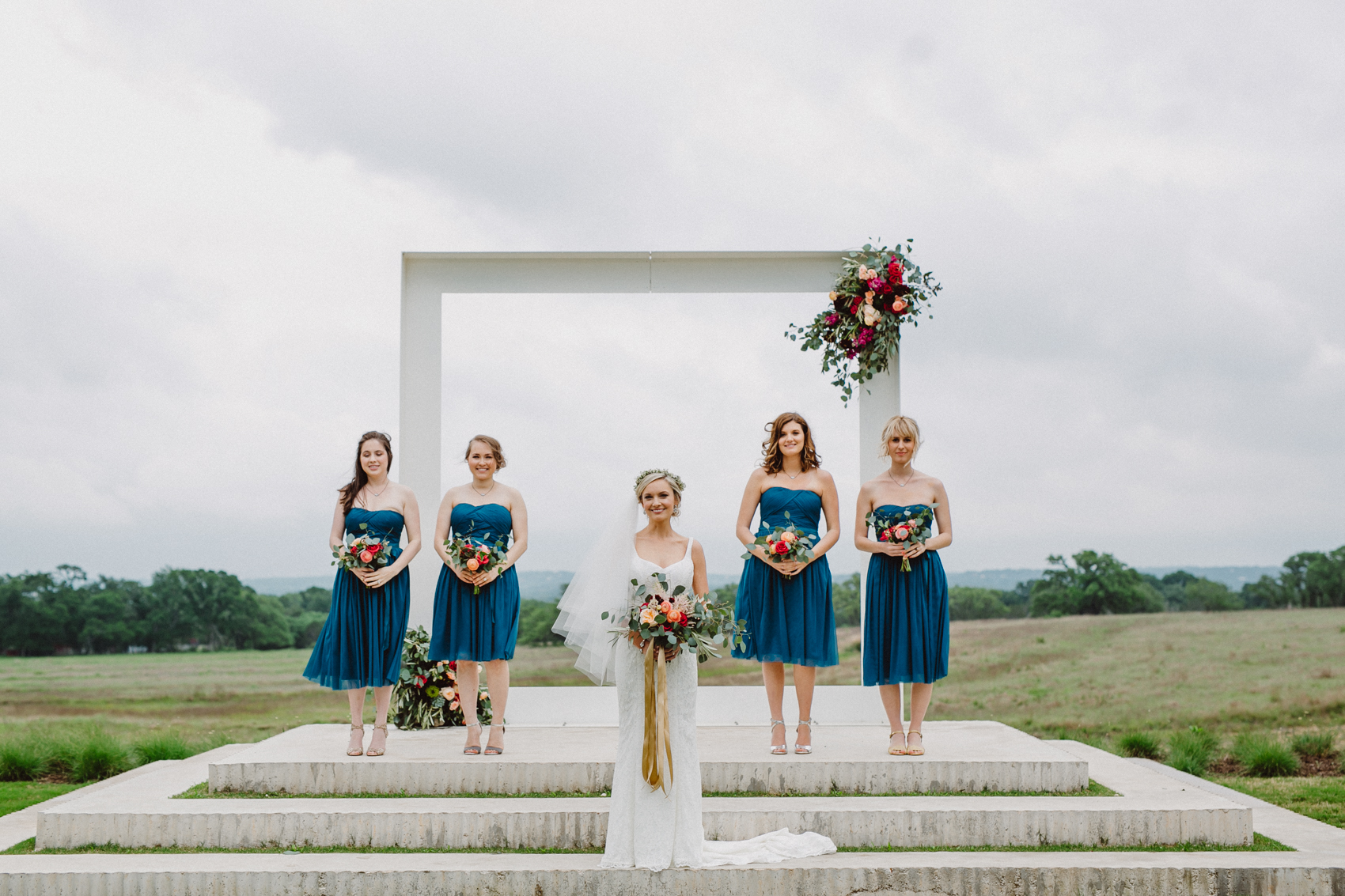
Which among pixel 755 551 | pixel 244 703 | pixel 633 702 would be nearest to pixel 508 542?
pixel 755 551

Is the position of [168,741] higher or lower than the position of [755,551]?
lower

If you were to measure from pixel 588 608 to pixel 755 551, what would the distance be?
1.72 meters

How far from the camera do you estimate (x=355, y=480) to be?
6547mm

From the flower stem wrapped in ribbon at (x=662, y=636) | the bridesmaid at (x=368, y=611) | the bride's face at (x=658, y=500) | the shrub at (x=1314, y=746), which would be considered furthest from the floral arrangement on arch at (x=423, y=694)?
the shrub at (x=1314, y=746)

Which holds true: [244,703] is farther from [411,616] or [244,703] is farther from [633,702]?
[633,702]

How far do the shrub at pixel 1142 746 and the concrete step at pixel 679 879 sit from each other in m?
4.24

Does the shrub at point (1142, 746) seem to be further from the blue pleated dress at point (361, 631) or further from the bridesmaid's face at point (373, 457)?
the bridesmaid's face at point (373, 457)

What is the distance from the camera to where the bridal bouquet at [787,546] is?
635 cm

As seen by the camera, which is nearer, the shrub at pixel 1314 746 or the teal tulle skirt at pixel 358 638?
the teal tulle skirt at pixel 358 638

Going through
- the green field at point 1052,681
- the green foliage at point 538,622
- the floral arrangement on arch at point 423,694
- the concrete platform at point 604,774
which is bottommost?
the green field at point 1052,681

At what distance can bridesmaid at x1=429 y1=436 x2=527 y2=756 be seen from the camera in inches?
254

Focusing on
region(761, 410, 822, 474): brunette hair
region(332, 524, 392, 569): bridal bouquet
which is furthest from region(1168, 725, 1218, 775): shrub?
region(332, 524, 392, 569): bridal bouquet

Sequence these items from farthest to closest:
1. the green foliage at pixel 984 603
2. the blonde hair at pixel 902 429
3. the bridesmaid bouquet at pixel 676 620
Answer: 1. the green foliage at pixel 984 603
2. the blonde hair at pixel 902 429
3. the bridesmaid bouquet at pixel 676 620

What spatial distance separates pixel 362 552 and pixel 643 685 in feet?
7.84
